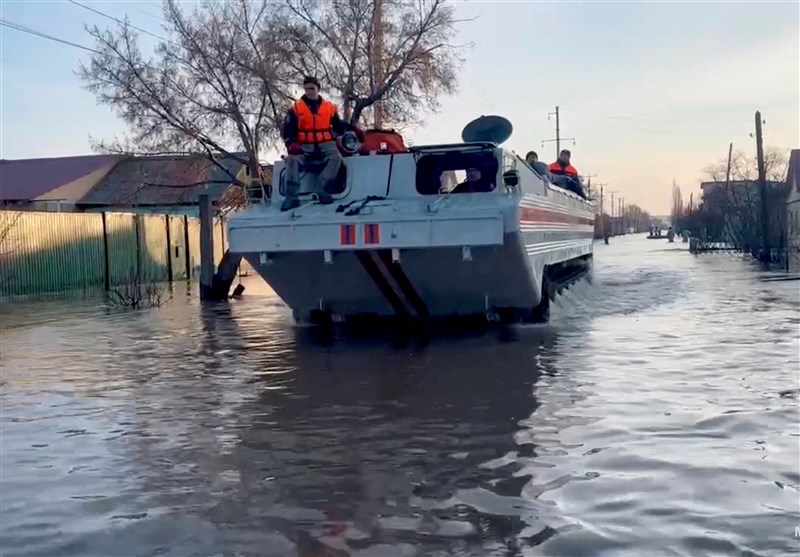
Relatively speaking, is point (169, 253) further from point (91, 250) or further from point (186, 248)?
point (91, 250)

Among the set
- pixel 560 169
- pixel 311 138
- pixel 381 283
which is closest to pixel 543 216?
pixel 381 283

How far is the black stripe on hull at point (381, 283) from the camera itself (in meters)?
10.3

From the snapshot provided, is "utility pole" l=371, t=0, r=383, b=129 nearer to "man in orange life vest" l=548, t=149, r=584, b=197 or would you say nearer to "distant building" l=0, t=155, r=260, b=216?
"man in orange life vest" l=548, t=149, r=584, b=197

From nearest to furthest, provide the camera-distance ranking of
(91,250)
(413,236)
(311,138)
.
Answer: (413,236)
(311,138)
(91,250)

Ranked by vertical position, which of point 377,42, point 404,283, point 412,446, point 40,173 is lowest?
point 412,446

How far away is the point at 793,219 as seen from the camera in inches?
1190

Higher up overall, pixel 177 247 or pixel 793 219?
pixel 793 219

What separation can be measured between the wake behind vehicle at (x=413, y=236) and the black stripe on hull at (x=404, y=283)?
0.02 m

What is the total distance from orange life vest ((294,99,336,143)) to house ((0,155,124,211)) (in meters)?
30.6

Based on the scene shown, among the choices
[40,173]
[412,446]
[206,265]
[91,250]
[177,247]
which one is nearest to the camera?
[412,446]

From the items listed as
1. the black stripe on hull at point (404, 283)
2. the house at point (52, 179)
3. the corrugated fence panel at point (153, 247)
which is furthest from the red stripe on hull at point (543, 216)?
the house at point (52, 179)

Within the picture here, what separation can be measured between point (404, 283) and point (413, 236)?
1.15 metres

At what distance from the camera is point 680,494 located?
4.72 metres

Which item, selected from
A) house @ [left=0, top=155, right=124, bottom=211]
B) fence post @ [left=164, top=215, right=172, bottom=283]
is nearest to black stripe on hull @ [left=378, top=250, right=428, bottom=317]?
fence post @ [left=164, top=215, right=172, bottom=283]
